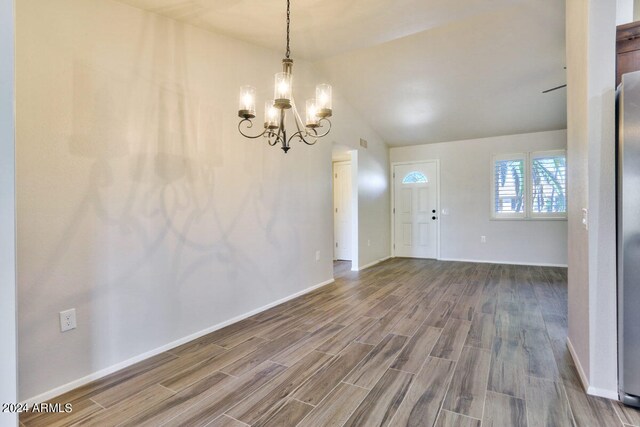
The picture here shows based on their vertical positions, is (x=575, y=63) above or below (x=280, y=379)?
above

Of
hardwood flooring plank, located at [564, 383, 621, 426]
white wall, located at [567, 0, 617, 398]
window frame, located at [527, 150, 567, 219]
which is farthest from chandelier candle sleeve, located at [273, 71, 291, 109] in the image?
window frame, located at [527, 150, 567, 219]

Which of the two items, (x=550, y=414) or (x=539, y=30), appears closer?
(x=550, y=414)

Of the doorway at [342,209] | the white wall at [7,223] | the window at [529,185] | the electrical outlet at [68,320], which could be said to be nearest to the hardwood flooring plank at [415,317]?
the electrical outlet at [68,320]

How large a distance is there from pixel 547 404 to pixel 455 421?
58cm

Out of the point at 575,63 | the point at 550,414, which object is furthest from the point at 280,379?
the point at 575,63

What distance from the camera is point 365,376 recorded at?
2.04m

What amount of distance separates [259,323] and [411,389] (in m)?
1.59

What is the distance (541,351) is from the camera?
236 cm

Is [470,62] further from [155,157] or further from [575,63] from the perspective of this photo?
[155,157]

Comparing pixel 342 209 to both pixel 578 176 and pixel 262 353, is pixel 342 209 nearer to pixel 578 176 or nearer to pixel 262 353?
pixel 262 353

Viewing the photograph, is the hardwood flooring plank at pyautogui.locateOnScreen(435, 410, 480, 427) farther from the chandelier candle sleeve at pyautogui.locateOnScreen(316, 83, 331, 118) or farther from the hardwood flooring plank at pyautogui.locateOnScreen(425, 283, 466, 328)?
the chandelier candle sleeve at pyautogui.locateOnScreen(316, 83, 331, 118)

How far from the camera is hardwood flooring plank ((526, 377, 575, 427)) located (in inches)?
62.5

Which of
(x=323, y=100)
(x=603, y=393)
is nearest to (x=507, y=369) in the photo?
(x=603, y=393)

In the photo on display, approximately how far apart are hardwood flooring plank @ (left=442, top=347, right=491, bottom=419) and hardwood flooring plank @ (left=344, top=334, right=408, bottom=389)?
43 centimetres
